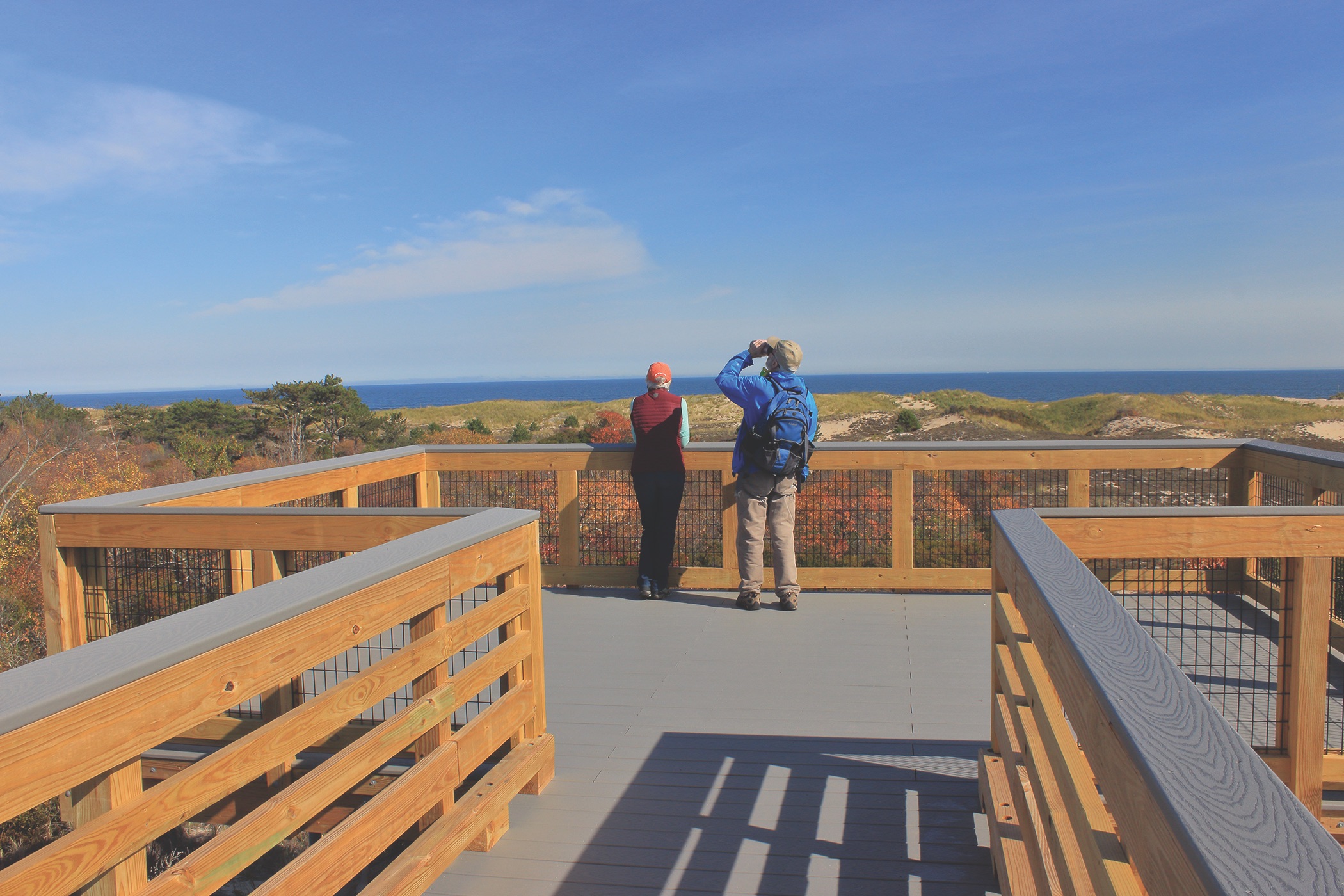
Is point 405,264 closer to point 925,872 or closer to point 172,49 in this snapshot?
point 172,49

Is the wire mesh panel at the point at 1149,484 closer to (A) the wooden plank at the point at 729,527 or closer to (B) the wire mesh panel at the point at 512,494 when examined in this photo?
(A) the wooden plank at the point at 729,527

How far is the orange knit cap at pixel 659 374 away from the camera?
589 cm

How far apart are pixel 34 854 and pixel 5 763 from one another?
206mm

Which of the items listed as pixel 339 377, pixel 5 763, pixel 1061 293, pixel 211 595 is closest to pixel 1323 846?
pixel 5 763

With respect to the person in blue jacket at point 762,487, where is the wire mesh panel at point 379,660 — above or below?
below

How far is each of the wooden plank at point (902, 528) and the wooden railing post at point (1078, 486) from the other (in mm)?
1104

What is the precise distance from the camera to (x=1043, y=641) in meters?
1.77

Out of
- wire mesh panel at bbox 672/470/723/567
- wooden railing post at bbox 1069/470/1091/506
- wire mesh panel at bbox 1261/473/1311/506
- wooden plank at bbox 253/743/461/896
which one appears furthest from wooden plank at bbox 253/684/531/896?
wire mesh panel at bbox 1261/473/1311/506

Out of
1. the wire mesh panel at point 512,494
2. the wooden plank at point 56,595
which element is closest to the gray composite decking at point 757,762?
the wire mesh panel at point 512,494

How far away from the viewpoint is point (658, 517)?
5.90m

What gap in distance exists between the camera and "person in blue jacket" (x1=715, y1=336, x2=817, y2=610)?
5320 millimetres

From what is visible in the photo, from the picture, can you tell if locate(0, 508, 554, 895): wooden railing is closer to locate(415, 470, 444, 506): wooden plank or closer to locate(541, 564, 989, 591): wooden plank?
locate(541, 564, 989, 591): wooden plank

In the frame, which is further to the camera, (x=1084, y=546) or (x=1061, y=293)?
(x=1061, y=293)

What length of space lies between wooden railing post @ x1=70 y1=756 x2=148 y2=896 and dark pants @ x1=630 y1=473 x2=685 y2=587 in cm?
451
